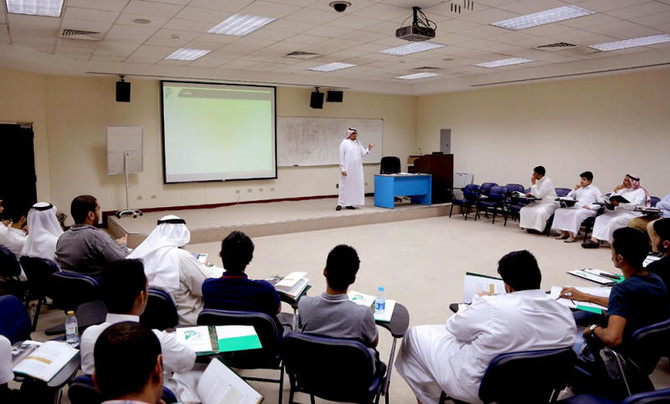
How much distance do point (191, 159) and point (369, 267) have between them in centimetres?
557

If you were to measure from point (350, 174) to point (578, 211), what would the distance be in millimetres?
4415

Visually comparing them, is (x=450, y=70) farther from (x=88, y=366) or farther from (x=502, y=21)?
(x=88, y=366)

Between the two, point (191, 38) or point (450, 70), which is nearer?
point (191, 38)

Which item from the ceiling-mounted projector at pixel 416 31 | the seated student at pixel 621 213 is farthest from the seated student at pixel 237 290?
the seated student at pixel 621 213

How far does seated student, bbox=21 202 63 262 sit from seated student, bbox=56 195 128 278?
0.60 m

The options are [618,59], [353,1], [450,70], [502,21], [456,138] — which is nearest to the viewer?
[353,1]

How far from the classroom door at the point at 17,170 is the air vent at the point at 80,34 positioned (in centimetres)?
236

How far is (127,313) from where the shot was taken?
1.97 m

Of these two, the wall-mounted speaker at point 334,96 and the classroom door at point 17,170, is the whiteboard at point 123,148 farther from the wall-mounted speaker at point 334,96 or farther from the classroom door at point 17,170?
the wall-mounted speaker at point 334,96

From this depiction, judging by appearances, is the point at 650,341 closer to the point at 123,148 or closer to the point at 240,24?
the point at 240,24

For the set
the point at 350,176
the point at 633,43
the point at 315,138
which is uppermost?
the point at 633,43

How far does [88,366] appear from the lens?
190 cm

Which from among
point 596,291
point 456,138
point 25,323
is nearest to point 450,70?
point 456,138

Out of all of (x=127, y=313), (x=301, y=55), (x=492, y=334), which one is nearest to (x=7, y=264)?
(x=127, y=313)
